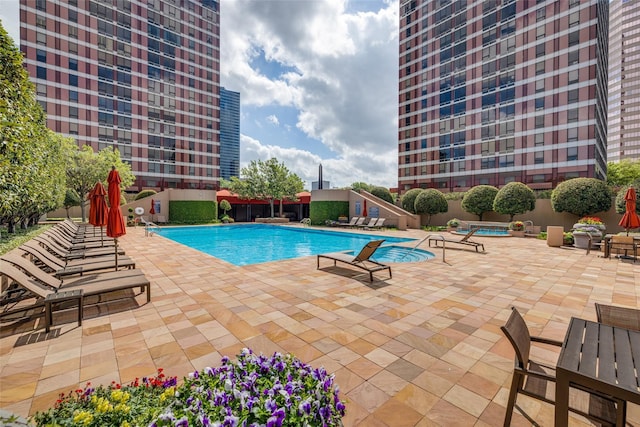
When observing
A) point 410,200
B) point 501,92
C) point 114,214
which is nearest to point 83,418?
point 114,214

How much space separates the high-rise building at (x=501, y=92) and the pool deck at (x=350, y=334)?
32.3 m

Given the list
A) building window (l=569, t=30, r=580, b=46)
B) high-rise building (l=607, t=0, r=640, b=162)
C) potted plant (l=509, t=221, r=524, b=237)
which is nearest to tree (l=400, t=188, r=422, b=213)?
potted plant (l=509, t=221, r=524, b=237)

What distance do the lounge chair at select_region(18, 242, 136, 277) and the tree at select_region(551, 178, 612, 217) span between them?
26.6 meters

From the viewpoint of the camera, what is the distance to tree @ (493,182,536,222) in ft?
72.9

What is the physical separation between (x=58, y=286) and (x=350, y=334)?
198 inches

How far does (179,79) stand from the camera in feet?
148

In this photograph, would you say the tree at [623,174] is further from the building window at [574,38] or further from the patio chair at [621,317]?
the patio chair at [621,317]

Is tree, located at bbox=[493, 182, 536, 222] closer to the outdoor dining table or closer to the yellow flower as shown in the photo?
the outdoor dining table

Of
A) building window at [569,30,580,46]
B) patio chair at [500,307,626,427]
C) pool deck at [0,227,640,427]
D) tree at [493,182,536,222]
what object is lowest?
pool deck at [0,227,640,427]

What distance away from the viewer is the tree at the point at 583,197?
1944 centimetres

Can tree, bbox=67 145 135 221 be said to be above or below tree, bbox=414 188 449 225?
above

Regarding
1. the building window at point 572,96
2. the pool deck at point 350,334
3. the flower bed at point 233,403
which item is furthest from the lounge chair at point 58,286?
the building window at point 572,96

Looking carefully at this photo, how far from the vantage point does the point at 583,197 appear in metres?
19.7

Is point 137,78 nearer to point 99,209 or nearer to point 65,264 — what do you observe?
point 99,209
